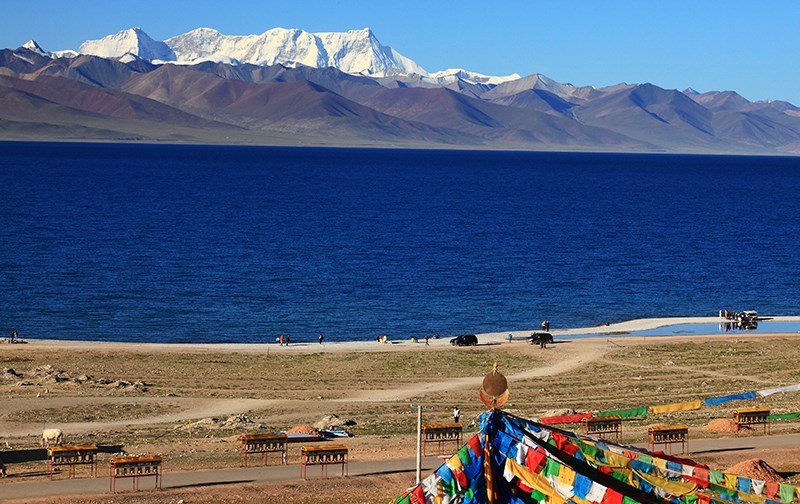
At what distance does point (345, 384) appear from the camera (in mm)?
54000

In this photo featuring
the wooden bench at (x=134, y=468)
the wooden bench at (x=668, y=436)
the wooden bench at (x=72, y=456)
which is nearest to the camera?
the wooden bench at (x=134, y=468)

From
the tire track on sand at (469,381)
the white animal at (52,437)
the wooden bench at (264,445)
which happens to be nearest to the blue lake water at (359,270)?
the tire track on sand at (469,381)

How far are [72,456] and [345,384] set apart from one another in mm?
22044

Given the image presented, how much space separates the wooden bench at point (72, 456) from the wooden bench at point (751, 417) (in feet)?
66.4

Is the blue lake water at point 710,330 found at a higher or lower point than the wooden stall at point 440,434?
higher

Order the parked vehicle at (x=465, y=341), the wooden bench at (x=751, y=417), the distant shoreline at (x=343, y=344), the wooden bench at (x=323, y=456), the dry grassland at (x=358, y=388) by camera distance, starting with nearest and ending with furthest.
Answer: the wooden bench at (x=323, y=456) → the dry grassland at (x=358, y=388) → the wooden bench at (x=751, y=417) → the distant shoreline at (x=343, y=344) → the parked vehicle at (x=465, y=341)

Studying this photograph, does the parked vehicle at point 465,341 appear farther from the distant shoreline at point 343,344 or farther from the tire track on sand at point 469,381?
the tire track on sand at point 469,381

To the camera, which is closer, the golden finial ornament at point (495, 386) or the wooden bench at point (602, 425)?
the golden finial ornament at point (495, 386)

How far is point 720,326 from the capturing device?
78.9m

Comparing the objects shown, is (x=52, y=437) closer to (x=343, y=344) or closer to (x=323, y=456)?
(x=323, y=456)

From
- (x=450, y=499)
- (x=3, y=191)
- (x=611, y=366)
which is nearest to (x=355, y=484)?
(x=450, y=499)

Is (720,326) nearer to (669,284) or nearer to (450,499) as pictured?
(669,284)

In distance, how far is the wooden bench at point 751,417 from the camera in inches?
1550

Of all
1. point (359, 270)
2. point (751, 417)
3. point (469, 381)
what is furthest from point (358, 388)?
point (359, 270)
